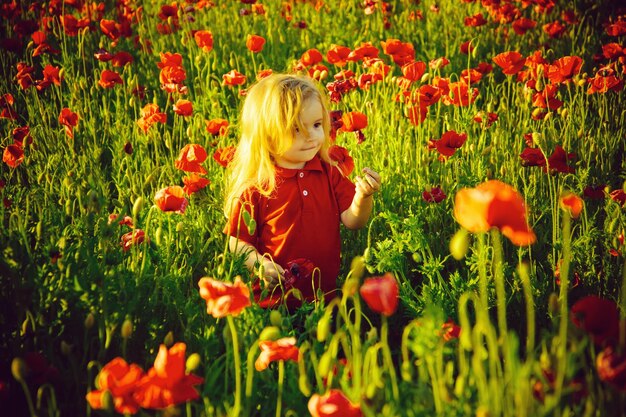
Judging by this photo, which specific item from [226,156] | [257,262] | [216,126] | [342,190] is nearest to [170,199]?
[257,262]

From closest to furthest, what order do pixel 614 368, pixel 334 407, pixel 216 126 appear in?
pixel 614 368 → pixel 334 407 → pixel 216 126

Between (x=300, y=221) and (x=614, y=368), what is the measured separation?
1242mm

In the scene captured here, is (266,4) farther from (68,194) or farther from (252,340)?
(252,340)

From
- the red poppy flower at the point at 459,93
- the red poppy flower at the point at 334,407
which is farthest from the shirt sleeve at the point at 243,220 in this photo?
the red poppy flower at the point at 459,93

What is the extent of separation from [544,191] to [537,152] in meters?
0.56

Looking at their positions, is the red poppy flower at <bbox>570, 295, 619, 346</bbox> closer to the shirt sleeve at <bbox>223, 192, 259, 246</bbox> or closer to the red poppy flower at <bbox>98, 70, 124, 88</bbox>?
the shirt sleeve at <bbox>223, 192, 259, 246</bbox>

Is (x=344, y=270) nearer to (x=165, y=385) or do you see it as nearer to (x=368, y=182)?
(x=368, y=182)

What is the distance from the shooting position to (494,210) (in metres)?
1.11

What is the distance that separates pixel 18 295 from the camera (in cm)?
136

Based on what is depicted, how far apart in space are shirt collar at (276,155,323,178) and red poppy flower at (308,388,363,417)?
1.08m

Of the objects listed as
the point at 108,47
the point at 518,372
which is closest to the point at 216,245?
the point at 518,372

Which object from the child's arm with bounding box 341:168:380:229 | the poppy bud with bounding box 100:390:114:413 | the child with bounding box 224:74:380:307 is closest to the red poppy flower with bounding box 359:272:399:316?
the poppy bud with bounding box 100:390:114:413

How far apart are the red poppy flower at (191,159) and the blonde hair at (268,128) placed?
0.48 ft

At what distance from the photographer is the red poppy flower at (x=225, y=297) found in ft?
3.83
